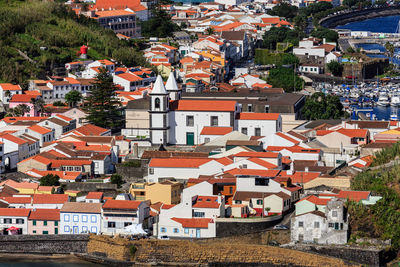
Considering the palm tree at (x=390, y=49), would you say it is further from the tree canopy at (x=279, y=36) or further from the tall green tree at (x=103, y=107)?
the tall green tree at (x=103, y=107)

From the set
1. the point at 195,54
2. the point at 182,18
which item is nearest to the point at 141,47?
the point at 195,54

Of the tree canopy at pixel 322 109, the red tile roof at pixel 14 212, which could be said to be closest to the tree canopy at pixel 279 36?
the tree canopy at pixel 322 109

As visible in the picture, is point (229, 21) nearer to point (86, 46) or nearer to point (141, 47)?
point (141, 47)

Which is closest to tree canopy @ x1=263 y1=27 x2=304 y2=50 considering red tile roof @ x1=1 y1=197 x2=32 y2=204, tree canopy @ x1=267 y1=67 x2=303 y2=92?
tree canopy @ x1=267 y1=67 x2=303 y2=92

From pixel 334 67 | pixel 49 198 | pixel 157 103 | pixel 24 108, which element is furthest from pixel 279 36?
pixel 49 198

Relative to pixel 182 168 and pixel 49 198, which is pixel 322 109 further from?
pixel 49 198
